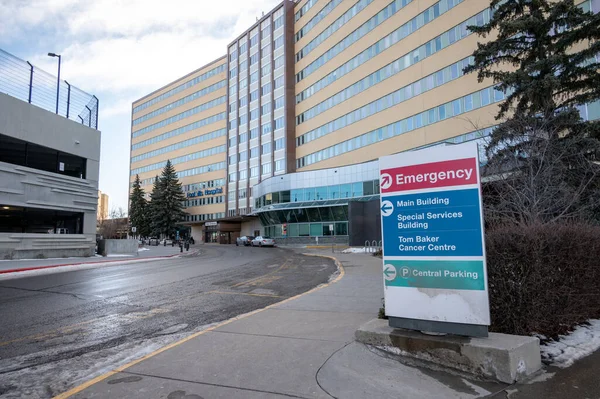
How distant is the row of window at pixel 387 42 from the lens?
123ft

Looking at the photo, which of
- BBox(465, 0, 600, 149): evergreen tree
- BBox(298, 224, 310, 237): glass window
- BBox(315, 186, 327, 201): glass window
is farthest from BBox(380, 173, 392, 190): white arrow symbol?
BBox(298, 224, 310, 237): glass window

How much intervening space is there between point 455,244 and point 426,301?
80 centimetres

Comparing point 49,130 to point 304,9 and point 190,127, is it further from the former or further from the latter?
point 190,127

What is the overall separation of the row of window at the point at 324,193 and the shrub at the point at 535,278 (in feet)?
128

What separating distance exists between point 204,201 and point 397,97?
4915 cm

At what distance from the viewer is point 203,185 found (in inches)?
3157

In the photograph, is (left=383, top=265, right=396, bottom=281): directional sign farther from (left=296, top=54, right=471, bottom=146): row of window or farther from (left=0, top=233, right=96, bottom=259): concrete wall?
(left=296, top=54, right=471, bottom=146): row of window

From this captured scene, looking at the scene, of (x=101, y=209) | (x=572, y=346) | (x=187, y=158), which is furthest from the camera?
(x=101, y=209)

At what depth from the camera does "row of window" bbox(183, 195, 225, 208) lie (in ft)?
251

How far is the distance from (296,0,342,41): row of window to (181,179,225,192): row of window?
98.2ft

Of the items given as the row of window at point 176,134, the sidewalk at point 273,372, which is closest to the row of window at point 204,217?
the row of window at point 176,134

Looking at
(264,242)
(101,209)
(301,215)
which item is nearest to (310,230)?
(301,215)

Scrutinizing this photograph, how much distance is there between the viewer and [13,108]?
2120 cm

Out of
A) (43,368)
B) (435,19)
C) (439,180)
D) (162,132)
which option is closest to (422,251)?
(439,180)
